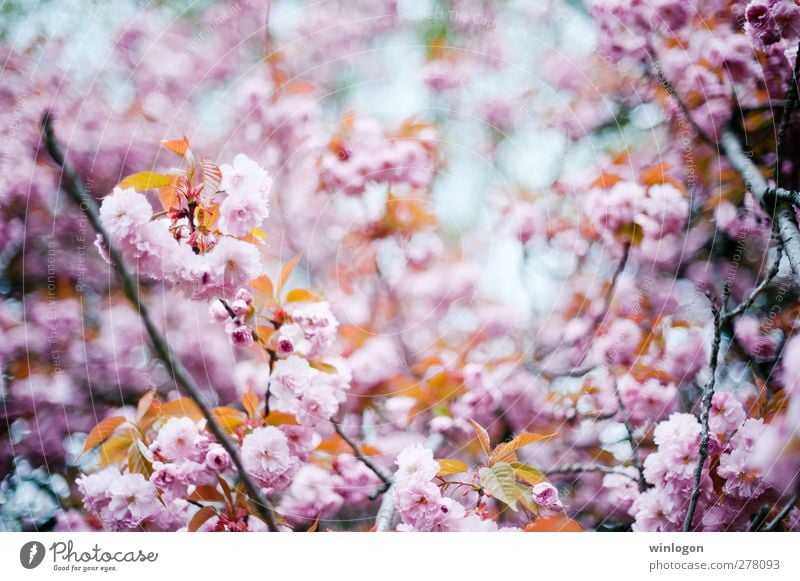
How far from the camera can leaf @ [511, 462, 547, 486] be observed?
70 cm

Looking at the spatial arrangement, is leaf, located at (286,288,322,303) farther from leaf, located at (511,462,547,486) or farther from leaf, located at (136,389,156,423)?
leaf, located at (511,462,547,486)

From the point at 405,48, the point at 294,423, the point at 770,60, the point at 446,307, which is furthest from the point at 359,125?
the point at 770,60

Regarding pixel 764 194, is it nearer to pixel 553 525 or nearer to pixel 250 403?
pixel 553 525

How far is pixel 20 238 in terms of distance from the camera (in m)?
0.71

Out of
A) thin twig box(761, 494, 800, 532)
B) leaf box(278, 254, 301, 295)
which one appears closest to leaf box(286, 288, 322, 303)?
leaf box(278, 254, 301, 295)

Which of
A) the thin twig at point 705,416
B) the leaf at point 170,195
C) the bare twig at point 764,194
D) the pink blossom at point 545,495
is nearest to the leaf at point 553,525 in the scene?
the pink blossom at point 545,495

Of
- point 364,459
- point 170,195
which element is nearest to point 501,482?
point 364,459

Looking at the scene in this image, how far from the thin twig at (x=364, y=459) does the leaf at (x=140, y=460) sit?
7.9 inches

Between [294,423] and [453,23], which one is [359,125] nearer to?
[453,23]

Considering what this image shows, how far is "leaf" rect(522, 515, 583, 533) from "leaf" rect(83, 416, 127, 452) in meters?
0.46

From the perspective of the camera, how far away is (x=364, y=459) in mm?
723

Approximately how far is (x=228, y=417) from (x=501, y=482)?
30cm

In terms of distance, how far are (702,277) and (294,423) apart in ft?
1.61
